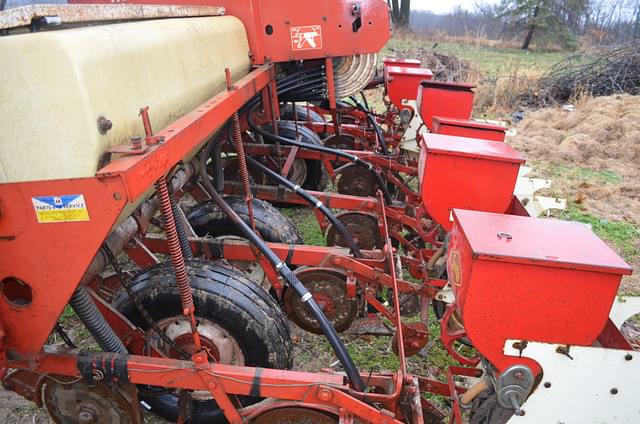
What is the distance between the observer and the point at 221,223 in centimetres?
307

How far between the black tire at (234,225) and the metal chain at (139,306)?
1.02 m

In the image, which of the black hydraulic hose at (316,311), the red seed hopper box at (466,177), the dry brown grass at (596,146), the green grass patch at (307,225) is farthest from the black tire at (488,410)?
the dry brown grass at (596,146)

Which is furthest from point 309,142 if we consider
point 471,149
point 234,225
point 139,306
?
point 139,306

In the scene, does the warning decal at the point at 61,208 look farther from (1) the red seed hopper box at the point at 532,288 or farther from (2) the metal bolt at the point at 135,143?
(1) the red seed hopper box at the point at 532,288

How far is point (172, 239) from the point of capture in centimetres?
167

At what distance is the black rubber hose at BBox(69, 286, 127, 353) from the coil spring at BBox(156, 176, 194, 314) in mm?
373

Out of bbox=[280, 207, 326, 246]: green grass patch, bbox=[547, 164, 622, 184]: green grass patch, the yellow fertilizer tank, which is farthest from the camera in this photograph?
bbox=[547, 164, 622, 184]: green grass patch

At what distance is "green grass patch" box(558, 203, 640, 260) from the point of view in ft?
14.4

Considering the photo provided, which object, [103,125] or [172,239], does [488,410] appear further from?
[103,125]

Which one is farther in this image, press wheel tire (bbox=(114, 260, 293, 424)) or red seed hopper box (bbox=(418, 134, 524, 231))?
red seed hopper box (bbox=(418, 134, 524, 231))

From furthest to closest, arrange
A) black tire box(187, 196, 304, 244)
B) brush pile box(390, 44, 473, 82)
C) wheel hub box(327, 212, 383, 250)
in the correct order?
brush pile box(390, 44, 473, 82), wheel hub box(327, 212, 383, 250), black tire box(187, 196, 304, 244)

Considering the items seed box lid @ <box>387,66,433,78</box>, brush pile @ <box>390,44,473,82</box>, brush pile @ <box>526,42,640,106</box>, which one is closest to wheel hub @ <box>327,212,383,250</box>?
seed box lid @ <box>387,66,433,78</box>

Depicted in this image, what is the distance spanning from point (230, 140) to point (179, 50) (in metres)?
1.25

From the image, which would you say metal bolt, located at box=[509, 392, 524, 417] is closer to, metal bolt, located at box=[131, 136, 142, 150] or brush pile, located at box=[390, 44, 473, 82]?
metal bolt, located at box=[131, 136, 142, 150]
